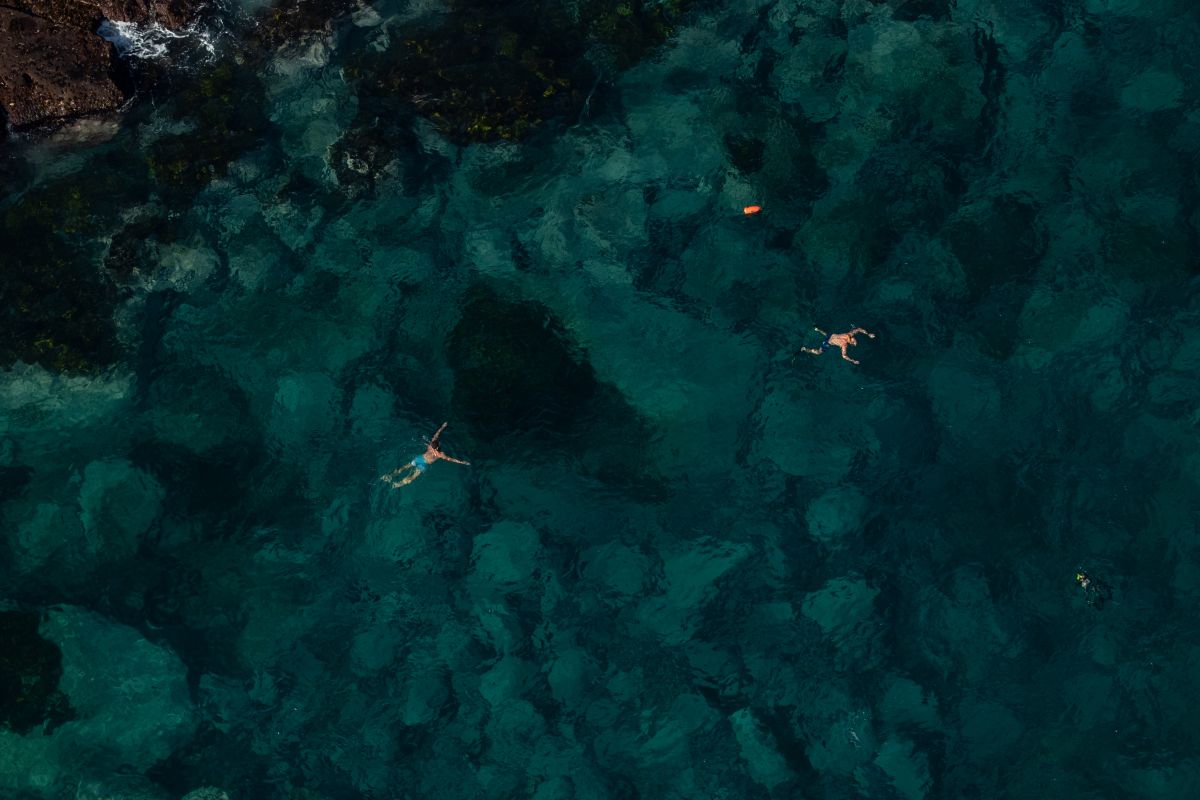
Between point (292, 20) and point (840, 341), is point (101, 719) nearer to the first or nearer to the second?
point (292, 20)

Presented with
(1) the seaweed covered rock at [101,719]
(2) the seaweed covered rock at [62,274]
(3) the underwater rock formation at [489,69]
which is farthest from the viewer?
(3) the underwater rock formation at [489,69]

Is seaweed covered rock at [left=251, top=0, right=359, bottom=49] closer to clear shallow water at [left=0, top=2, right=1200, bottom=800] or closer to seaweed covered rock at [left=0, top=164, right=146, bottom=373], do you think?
clear shallow water at [left=0, top=2, right=1200, bottom=800]

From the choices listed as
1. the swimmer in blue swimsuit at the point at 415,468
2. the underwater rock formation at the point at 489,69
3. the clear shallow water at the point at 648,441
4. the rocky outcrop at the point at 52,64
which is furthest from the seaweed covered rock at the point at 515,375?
Result: the rocky outcrop at the point at 52,64

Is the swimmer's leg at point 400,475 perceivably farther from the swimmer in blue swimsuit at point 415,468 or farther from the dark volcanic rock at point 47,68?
the dark volcanic rock at point 47,68

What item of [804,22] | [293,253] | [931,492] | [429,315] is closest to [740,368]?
[931,492]

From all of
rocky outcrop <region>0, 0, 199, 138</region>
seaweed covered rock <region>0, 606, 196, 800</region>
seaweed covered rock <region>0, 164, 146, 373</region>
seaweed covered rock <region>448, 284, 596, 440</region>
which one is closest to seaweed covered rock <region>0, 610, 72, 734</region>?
seaweed covered rock <region>0, 606, 196, 800</region>

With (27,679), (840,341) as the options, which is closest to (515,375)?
(840,341)
